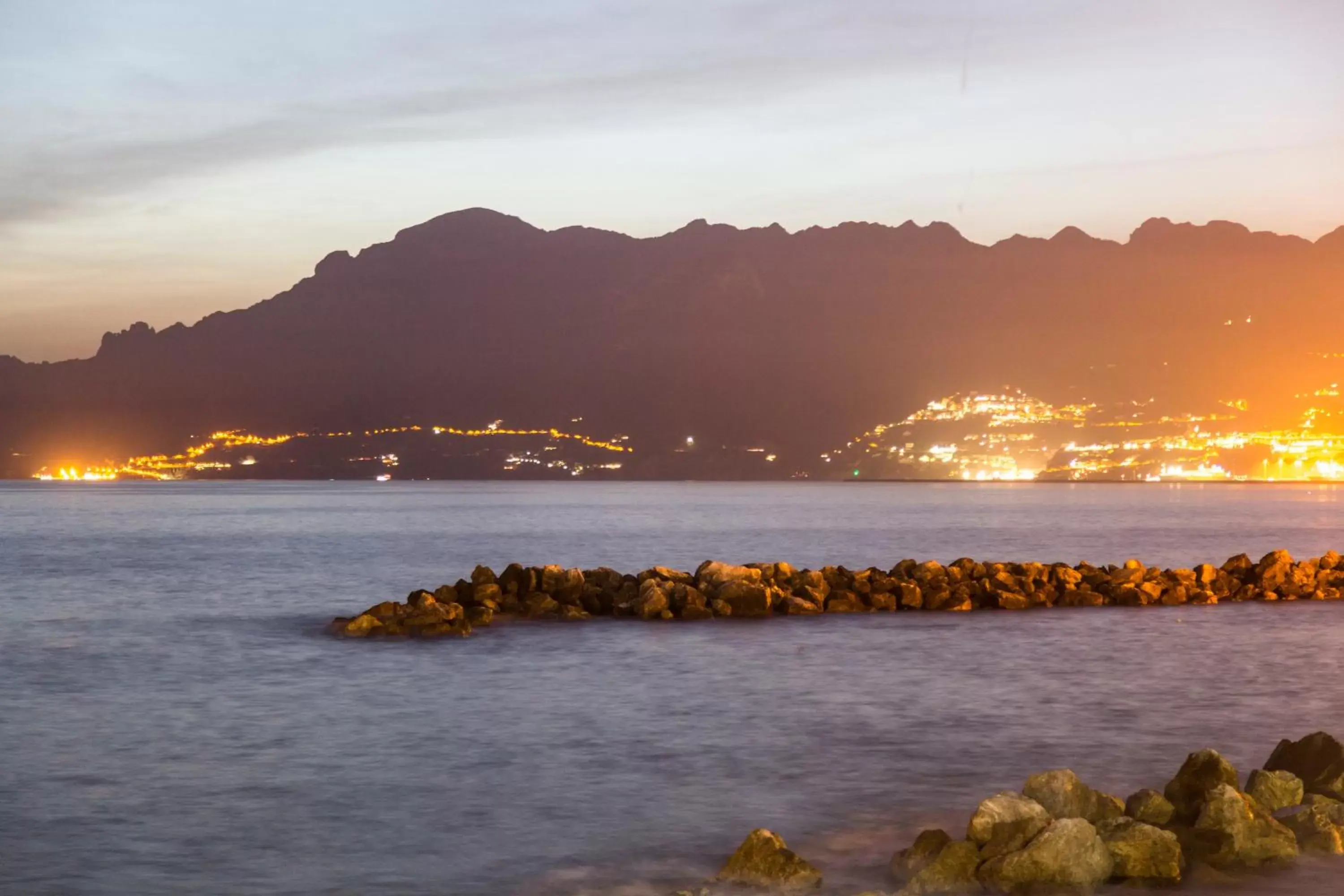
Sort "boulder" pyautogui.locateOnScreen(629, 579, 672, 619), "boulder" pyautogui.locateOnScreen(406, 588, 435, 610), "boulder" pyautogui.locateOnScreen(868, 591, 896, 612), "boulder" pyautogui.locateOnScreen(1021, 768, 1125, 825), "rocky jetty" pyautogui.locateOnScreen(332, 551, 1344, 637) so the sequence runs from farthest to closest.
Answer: "boulder" pyautogui.locateOnScreen(868, 591, 896, 612) < "boulder" pyautogui.locateOnScreen(629, 579, 672, 619) < "rocky jetty" pyautogui.locateOnScreen(332, 551, 1344, 637) < "boulder" pyautogui.locateOnScreen(406, 588, 435, 610) < "boulder" pyautogui.locateOnScreen(1021, 768, 1125, 825)

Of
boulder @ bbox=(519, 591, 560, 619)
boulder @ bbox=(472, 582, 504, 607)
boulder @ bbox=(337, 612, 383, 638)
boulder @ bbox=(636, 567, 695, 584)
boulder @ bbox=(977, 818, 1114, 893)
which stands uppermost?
boulder @ bbox=(977, 818, 1114, 893)

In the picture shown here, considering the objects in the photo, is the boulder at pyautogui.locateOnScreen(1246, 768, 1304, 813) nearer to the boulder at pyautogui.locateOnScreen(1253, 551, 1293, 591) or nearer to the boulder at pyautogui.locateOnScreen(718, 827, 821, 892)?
the boulder at pyautogui.locateOnScreen(718, 827, 821, 892)

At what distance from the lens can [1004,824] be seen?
10.7 meters

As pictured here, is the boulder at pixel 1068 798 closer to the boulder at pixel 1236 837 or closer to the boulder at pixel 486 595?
the boulder at pixel 1236 837

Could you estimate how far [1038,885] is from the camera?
10281 mm

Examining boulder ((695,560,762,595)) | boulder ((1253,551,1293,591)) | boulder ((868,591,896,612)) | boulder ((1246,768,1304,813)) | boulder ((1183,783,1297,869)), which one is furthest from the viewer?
boulder ((1253,551,1293,591))

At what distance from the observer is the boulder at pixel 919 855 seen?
423 inches

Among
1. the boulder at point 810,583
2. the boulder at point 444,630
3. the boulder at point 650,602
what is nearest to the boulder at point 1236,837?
the boulder at point 444,630

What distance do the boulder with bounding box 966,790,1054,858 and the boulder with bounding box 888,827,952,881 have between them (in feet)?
0.79

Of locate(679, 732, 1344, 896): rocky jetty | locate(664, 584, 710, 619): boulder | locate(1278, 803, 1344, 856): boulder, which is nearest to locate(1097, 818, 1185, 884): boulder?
locate(679, 732, 1344, 896): rocky jetty

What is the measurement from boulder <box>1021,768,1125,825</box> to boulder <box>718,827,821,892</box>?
2.11 meters

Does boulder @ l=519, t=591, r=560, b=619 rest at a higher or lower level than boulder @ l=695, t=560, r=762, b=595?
lower

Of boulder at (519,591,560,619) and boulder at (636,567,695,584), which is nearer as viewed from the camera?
boulder at (519,591,560,619)

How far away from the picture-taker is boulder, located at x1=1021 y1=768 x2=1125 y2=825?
449 inches
